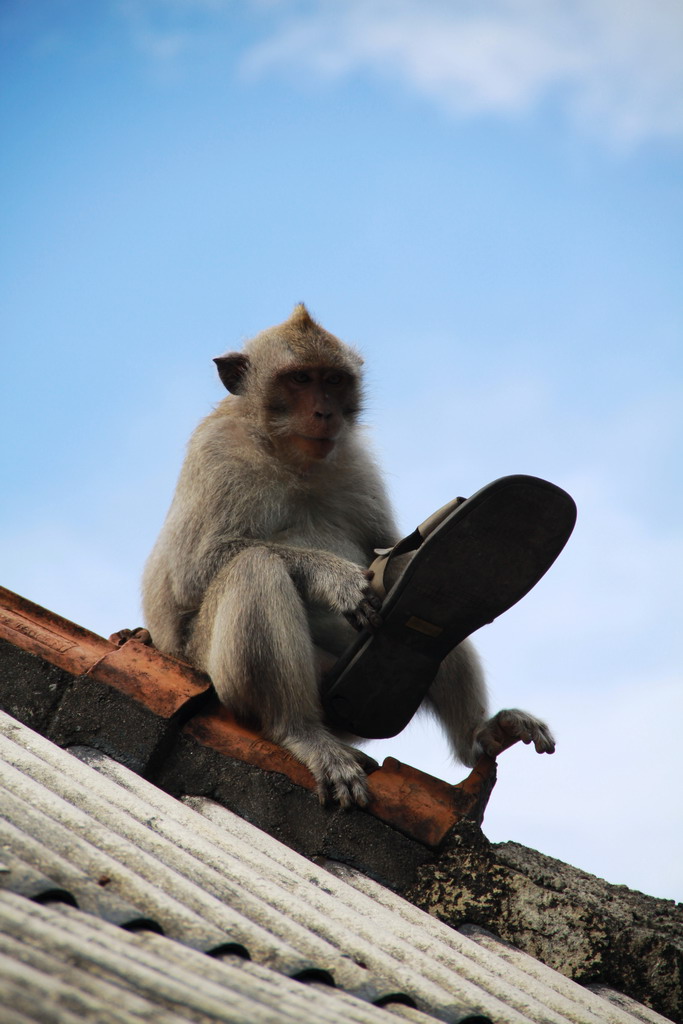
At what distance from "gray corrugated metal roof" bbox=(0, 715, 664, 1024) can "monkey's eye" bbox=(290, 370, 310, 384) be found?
2.22 meters

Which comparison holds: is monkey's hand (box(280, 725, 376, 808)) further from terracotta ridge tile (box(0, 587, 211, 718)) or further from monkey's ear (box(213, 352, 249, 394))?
monkey's ear (box(213, 352, 249, 394))

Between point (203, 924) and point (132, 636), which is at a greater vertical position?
point (132, 636)

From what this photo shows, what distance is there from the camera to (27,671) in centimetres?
446

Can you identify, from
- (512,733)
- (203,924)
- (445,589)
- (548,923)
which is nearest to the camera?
(203,924)

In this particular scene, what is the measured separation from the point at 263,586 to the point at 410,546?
2.17 feet

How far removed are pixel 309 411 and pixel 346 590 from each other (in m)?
1.11

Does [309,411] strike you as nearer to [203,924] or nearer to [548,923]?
[548,923]

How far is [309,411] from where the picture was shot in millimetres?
5340

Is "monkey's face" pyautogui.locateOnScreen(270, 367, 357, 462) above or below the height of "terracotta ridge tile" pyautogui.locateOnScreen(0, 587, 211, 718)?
above

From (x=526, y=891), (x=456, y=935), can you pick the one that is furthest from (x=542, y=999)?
(x=526, y=891)

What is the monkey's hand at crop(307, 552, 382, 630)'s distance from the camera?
14.9 feet

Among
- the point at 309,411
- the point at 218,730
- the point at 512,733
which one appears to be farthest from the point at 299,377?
the point at 512,733

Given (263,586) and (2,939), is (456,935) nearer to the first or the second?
(263,586)

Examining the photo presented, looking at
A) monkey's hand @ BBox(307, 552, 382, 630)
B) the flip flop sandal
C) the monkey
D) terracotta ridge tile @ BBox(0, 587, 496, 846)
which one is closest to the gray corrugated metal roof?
terracotta ridge tile @ BBox(0, 587, 496, 846)
